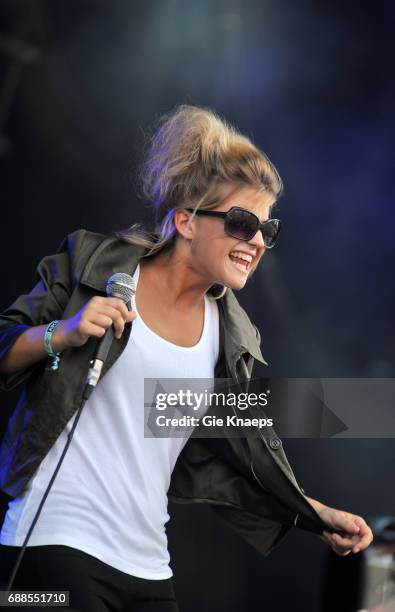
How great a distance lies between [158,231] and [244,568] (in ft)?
8.11

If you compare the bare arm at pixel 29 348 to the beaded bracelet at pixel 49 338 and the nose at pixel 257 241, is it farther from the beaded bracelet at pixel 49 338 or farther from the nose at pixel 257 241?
the nose at pixel 257 241

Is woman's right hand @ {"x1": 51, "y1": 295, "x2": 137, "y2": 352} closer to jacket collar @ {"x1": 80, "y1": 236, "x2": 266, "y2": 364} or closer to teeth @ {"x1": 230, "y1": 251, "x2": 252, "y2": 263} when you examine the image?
jacket collar @ {"x1": 80, "y1": 236, "x2": 266, "y2": 364}

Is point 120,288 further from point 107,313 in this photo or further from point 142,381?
point 142,381

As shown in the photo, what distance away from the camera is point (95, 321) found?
71.1 inches

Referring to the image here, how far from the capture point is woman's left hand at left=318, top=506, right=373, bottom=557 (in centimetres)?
222

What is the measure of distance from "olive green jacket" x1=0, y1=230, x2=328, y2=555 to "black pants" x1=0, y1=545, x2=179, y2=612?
0.61 feet

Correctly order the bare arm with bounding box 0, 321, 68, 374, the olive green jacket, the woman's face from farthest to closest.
Result: the woman's face < the olive green jacket < the bare arm with bounding box 0, 321, 68, 374

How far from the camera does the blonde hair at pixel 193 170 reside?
2.38 meters

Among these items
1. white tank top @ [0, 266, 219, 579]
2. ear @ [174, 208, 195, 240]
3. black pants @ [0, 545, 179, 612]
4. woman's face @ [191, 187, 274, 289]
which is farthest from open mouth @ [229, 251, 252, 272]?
black pants @ [0, 545, 179, 612]

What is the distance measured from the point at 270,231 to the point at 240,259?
136 millimetres

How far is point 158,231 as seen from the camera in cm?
250

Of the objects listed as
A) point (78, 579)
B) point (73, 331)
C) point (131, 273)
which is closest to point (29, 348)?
point (73, 331)

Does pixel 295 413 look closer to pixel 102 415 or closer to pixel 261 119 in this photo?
pixel 102 415

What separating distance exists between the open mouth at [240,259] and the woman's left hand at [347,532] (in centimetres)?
80
